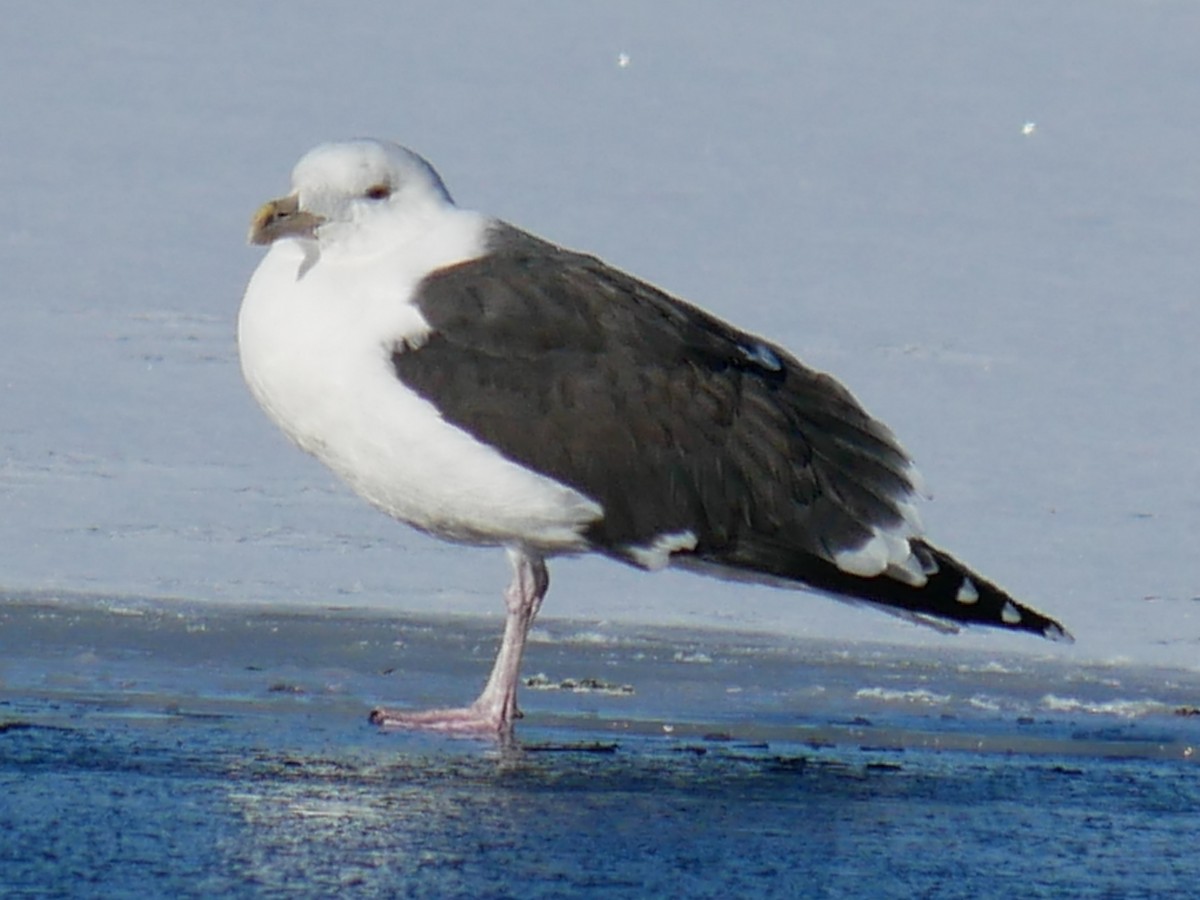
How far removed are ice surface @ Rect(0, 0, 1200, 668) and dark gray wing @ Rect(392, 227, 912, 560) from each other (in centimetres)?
77

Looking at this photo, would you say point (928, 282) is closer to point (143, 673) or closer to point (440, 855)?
point (143, 673)

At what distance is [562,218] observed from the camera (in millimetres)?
10547

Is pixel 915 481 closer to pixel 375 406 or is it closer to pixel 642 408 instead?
pixel 642 408

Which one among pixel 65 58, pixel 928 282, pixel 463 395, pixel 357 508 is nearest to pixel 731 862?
pixel 463 395

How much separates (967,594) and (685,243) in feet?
16.8

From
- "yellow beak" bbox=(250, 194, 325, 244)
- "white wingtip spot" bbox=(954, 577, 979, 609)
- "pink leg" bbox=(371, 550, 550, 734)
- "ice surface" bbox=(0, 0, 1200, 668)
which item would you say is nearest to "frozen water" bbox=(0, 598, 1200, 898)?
"pink leg" bbox=(371, 550, 550, 734)

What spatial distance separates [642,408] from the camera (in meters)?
5.38

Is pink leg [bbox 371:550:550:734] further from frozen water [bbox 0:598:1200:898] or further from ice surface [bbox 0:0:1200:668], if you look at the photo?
ice surface [bbox 0:0:1200:668]

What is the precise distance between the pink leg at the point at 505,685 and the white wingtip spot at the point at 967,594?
91 centimetres

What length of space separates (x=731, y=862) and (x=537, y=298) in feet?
5.90

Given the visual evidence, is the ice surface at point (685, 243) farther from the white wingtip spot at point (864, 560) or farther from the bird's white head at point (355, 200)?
the bird's white head at point (355, 200)

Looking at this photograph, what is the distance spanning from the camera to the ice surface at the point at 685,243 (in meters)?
6.69

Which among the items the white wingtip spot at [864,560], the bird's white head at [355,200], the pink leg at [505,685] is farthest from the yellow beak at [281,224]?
the white wingtip spot at [864,560]

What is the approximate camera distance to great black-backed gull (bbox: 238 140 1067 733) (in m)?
5.21
